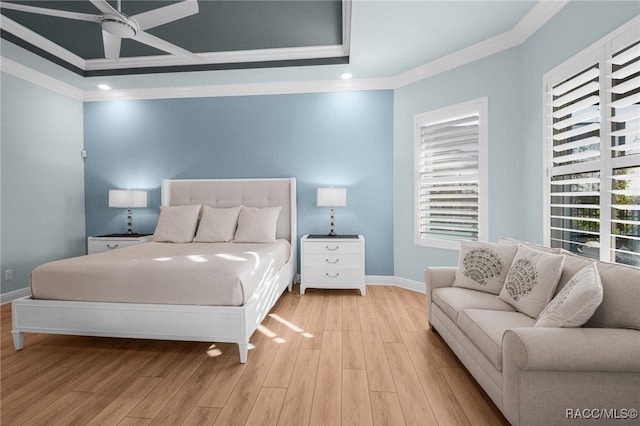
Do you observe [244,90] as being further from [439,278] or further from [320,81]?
[439,278]

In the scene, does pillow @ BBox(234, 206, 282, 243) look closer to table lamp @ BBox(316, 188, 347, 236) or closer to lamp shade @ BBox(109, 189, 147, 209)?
table lamp @ BBox(316, 188, 347, 236)

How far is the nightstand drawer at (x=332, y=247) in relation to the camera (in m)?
3.58

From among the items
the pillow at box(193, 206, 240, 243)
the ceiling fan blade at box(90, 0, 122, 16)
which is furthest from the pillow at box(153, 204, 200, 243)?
the ceiling fan blade at box(90, 0, 122, 16)

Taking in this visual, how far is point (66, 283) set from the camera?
7.34 ft

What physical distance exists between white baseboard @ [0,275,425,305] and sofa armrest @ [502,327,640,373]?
95.7 inches

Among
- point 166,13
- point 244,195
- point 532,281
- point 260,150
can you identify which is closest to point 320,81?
point 260,150

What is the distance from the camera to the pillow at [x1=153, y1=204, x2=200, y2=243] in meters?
3.58

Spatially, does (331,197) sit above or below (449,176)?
below

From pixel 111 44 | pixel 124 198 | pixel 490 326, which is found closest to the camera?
pixel 490 326

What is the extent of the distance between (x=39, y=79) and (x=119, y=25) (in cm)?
285

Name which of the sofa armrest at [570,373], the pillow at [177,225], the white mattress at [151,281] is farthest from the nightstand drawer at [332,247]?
the sofa armrest at [570,373]

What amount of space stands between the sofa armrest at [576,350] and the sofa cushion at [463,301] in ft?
2.07

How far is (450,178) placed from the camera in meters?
3.55
